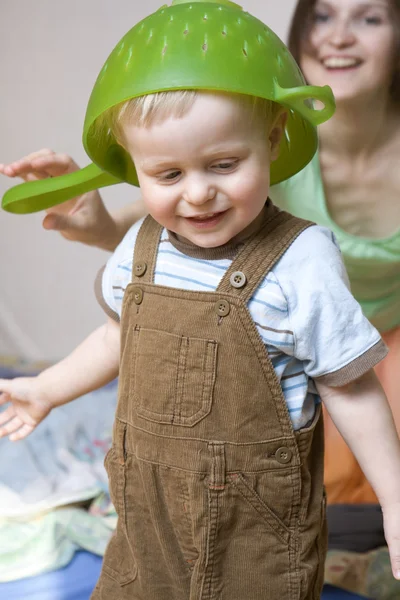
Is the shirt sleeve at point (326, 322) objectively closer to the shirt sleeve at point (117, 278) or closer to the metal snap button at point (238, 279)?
the metal snap button at point (238, 279)

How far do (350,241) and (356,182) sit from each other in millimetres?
117

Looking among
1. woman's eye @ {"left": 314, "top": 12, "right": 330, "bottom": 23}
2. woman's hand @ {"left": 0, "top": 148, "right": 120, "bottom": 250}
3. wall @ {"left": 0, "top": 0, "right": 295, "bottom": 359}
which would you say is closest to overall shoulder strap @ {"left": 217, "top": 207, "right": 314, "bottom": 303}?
woman's hand @ {"left": 0, "top": 148, "right": 120, "bottom": 250}

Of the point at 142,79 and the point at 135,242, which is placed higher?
the point at 142,79

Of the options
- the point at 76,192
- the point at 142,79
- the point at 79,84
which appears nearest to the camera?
the point at 142,79

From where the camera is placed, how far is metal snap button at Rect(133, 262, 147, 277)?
77cm

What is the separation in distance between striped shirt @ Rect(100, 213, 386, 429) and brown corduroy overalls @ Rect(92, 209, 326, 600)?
1 cm

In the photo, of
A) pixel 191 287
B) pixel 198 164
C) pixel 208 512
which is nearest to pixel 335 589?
pixel 208 512

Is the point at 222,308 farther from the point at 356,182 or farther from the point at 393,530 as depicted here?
the point at 356,182

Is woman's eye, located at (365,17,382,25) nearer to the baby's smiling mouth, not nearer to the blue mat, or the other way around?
the baby's smiling mouth

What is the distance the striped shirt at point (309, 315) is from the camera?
2.31ft

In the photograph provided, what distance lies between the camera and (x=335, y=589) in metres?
1.08

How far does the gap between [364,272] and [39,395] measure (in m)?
0.57

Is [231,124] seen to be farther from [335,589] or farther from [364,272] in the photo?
[335,589]

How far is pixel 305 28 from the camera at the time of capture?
3.87 ft
